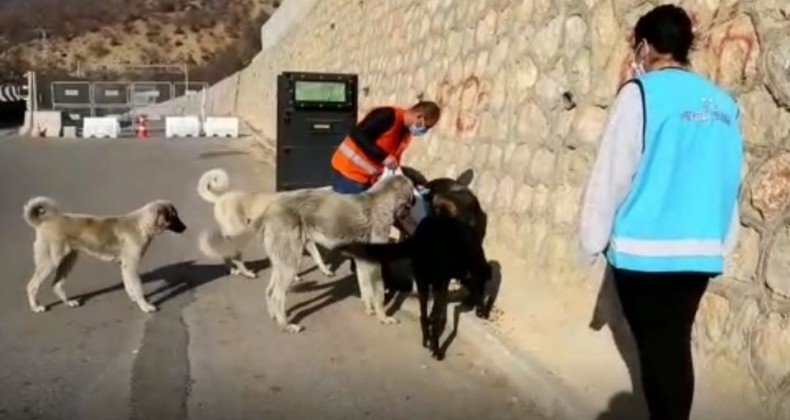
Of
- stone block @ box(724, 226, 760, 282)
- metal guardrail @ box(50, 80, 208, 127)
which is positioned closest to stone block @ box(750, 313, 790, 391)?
stone block @ box(724, 226, 760, 282)

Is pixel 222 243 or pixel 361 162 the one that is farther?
pixel 222 243

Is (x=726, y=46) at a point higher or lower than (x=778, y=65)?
higher

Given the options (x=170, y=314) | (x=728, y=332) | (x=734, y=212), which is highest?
(x=734, y=212)

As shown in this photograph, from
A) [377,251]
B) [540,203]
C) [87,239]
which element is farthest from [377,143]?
[87,239]

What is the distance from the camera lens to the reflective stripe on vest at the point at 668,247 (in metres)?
4.27

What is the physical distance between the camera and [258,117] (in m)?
34.2

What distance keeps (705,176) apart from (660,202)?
22 cm

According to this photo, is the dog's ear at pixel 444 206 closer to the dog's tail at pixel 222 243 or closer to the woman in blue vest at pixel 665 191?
the dog's tail at pixel 222 243

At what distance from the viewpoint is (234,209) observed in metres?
10.4

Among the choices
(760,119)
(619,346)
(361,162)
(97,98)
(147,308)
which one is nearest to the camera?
(760,119)

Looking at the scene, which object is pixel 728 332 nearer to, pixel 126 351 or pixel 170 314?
pixel 126 351

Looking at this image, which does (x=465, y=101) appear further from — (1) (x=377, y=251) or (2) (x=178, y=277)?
(2) (x=178, y=277)

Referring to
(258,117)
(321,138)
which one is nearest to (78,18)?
(258,117)

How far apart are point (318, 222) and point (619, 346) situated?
8.74ft
